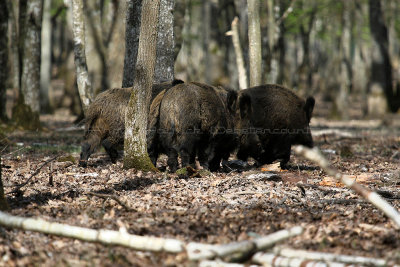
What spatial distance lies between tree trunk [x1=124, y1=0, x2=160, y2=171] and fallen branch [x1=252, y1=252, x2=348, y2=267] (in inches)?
Answer: 186

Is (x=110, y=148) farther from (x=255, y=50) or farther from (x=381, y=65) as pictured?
(x=381, y=65)

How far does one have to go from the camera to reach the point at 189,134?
901cm

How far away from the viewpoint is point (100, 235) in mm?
4617

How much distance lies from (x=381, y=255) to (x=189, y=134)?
4763mm

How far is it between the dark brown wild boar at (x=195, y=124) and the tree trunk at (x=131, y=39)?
2.54 metres

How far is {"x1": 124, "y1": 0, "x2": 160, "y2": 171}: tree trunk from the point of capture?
867 centimetres

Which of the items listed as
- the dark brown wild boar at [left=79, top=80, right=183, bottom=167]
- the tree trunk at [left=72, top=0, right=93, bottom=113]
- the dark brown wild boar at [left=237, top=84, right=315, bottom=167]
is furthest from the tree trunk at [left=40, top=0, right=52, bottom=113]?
the dark brown wild boar at [left=237, top=84, right=315, bottom=167]

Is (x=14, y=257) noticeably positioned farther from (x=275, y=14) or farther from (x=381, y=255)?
(x=275, y=14)

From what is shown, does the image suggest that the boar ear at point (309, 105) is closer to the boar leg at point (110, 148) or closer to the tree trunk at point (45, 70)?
the boar leg at point (110, 148)

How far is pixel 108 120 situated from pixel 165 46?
2.40 m

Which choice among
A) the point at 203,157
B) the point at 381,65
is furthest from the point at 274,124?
the point at 381,65

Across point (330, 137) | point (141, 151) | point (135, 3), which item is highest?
point (135, 3)

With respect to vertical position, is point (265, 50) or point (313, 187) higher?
point (265, 50)

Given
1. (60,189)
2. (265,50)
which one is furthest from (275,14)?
(60,189)
